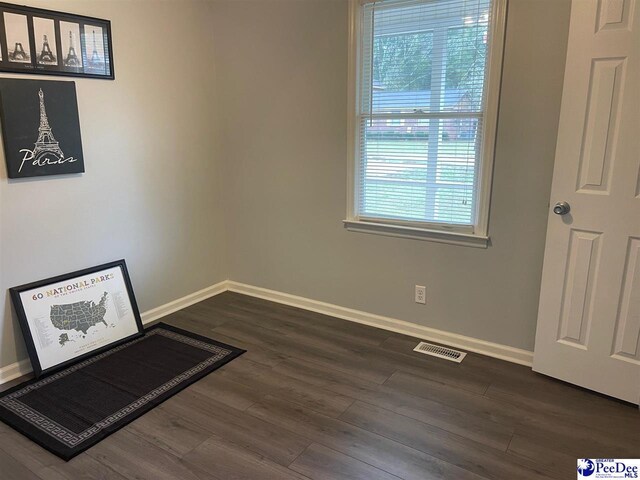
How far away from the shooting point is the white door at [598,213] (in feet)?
6.92

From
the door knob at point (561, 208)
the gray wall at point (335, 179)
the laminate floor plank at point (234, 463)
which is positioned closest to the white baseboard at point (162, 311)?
the gray wall at point (335, 179)

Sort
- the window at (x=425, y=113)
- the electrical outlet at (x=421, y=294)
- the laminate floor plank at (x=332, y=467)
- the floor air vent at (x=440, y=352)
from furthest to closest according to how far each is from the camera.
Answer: the electrical outlet at (x=421, y=294) < the floor air vent at (x=440, y=352) < the window at (x=425, y=113) < the laminate floor plank at (x=332, y=467)

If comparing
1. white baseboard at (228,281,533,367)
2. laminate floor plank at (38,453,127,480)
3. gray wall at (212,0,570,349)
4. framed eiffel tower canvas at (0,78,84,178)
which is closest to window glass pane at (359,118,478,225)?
gray wall at (212,0,570,349)

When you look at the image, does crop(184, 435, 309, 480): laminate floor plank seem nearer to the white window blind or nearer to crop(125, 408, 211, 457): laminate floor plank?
crop(125, 408, 211, 457): laminate floor plank

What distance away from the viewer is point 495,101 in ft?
8.34

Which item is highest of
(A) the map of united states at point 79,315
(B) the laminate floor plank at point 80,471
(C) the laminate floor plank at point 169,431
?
(A) the map of united states at point 79,315

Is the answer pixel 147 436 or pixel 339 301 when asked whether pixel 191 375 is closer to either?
pixel 147 436

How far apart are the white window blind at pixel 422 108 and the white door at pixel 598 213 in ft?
1.59

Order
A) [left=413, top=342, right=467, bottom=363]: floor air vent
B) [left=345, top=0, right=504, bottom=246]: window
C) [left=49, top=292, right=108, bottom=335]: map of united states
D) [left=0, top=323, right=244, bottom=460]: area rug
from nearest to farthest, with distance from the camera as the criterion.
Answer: [left=0, top=323, right=244, bottom=460]: area rug
[left=345, top=0, right=504, bottom=246]: window
[left=49, top=292, right=108, bottom=335]: map of united states
[left=413, top=342, right=467, bottom=363]: floor air vent

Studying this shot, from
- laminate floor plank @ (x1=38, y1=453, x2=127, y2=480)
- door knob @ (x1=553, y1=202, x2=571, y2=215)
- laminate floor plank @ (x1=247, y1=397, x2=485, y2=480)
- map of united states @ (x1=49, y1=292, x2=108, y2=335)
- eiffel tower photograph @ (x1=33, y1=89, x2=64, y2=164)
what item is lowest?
laminate floor plank @ (x1=38, y1=453, x2=127, y2=480)

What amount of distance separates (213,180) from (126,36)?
1173 millimetres

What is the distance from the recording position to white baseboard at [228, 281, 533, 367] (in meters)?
2.77

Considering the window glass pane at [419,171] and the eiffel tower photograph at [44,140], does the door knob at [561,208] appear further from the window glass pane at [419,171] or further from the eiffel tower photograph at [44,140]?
the eiffel tower photograph at [44,140]

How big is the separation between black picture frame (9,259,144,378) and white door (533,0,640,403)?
2495 millimetres
